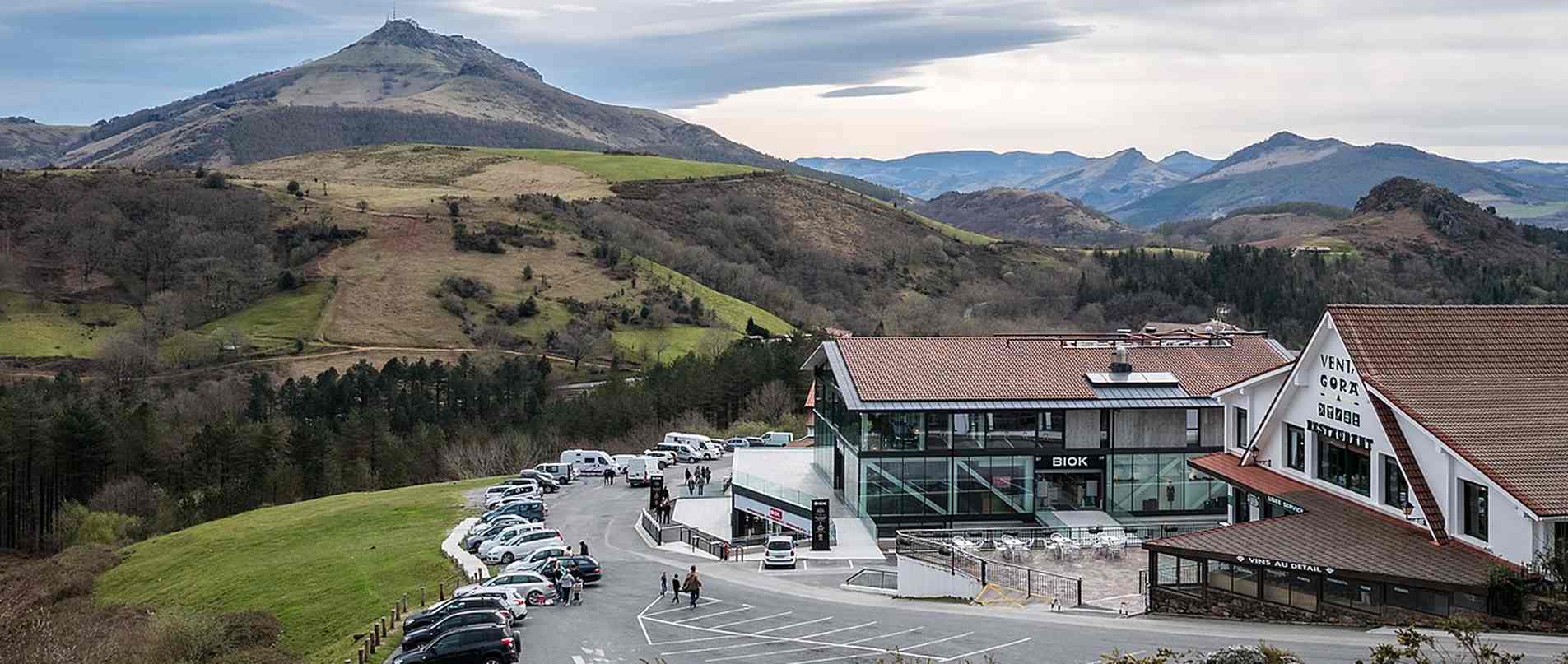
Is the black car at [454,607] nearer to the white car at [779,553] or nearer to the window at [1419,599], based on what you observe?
the white car at [779,553]

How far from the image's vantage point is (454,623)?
36.4m

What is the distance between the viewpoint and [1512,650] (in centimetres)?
3056

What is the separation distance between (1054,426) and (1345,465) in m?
17.6

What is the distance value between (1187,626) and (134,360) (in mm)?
132043

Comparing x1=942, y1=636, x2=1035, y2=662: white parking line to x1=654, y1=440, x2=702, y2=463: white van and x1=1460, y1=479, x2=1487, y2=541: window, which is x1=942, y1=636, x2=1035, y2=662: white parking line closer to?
x1=1460, y1=479, x2=1487, y2=541: window

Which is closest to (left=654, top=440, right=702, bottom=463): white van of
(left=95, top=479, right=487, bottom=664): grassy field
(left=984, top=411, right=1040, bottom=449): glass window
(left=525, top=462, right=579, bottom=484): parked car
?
(left=525, top=462, right=579, bottom=484): parked car

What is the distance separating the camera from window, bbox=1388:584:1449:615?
1341 inches

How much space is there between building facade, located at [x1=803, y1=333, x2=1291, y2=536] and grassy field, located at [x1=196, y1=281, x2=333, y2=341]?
110921 mm

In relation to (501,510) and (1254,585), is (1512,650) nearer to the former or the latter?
(1254,585)

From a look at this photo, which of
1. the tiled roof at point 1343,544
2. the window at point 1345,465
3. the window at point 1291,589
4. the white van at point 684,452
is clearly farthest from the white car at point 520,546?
the white van at point 684,452

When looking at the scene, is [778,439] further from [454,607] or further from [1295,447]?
[454,607]

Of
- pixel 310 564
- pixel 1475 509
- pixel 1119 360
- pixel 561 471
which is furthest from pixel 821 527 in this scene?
pixel 561 471

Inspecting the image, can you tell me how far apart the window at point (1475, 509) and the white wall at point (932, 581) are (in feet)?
47.6

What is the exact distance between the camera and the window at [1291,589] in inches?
1435
